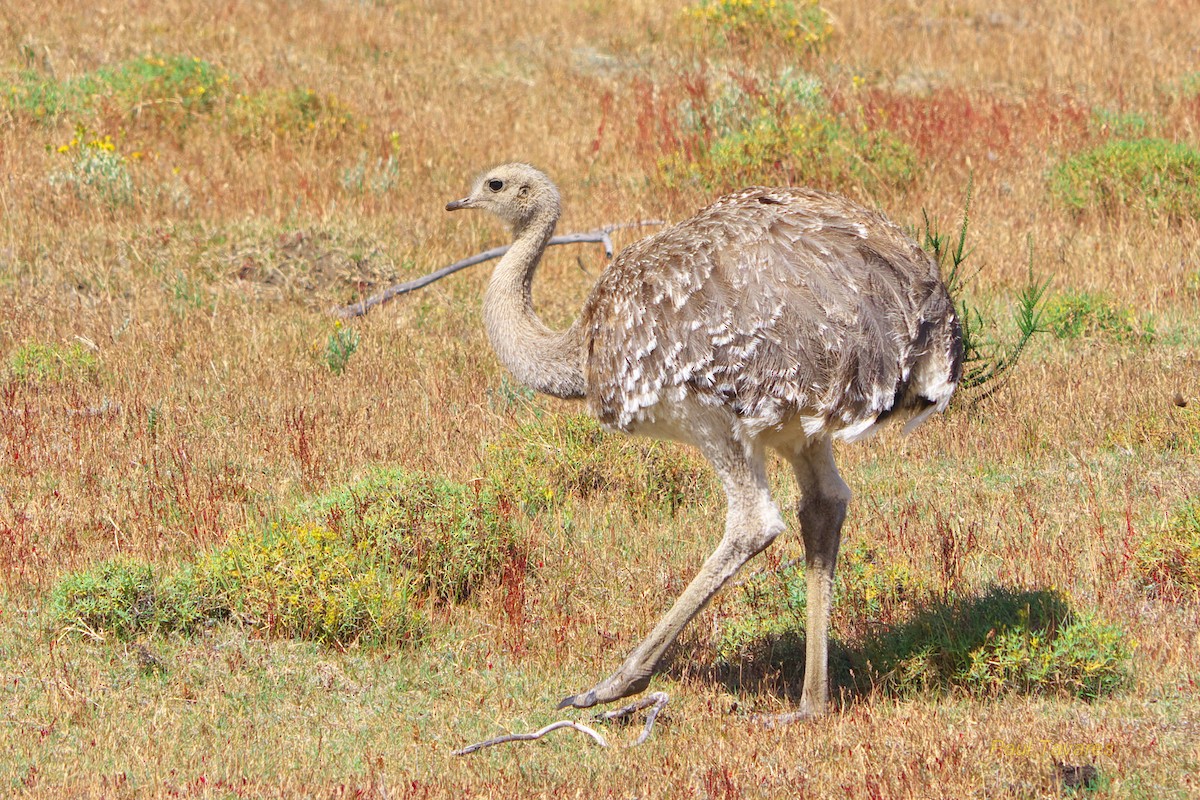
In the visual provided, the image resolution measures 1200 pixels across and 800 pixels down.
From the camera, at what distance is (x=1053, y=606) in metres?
5.93

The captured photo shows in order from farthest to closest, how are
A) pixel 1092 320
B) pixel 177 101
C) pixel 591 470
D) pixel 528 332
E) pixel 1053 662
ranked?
pixel 177 101 < pixel 1092 320 < pixel 591 470 < pixel 528 332 < pixel 1053 662

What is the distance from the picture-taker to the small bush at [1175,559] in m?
6.19

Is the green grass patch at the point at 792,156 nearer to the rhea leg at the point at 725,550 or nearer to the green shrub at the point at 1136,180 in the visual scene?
the green shrub at the point at 1136,180

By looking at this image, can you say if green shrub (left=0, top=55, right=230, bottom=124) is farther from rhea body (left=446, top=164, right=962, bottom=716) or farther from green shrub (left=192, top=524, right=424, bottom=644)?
rhea body (left=446, top=164, right=962, bottom=716)

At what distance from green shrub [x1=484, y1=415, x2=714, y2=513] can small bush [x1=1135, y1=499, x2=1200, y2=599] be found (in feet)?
7.21

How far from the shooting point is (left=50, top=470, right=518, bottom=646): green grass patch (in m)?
6.17

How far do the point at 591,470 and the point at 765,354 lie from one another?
2518 mm

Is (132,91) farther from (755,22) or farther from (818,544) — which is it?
(818,544)

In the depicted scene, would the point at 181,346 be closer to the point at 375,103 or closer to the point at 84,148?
the point at 84,148

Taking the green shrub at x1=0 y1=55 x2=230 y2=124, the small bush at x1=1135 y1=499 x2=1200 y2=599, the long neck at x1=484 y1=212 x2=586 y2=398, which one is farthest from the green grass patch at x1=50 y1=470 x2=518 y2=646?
the green shrub at x1=0 y1=55 x2=230 y2=124

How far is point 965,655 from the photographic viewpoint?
5.72m

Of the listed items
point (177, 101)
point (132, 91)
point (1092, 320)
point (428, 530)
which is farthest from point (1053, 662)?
point (132, 91)

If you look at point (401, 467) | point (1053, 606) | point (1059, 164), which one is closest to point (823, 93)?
point (1059, 164)

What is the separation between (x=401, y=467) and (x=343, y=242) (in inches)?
152
